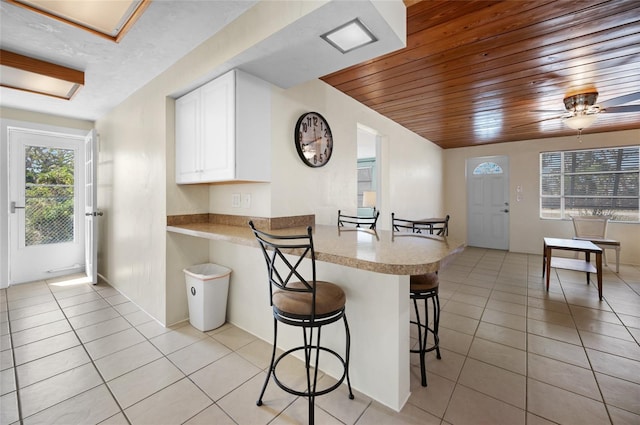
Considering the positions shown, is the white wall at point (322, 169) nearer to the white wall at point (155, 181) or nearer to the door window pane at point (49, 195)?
the white wall at point (155, 181)

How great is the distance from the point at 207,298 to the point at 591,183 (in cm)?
691

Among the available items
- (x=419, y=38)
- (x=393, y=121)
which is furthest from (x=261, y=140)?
(x=393, y=121)

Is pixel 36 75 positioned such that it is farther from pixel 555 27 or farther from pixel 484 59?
pixel 555 27

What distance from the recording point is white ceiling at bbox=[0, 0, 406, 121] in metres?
1.47

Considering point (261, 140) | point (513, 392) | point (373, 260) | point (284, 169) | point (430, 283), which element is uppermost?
point (261, 140)

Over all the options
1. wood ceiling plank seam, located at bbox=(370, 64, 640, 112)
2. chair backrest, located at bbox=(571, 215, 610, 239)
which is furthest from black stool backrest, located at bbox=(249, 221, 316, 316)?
chair backrest, located at bbox=(571, 215, 610, 239)

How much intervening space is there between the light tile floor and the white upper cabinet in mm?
1382

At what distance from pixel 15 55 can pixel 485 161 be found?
7471mm

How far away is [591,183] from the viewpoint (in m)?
5.21

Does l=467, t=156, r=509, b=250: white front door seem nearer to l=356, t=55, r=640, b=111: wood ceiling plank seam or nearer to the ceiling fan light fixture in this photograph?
the ceiling fan light fixture

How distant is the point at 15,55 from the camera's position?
2.18m

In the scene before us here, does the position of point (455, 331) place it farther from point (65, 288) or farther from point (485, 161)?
point (485, 161)

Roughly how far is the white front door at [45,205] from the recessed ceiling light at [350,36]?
4.28m

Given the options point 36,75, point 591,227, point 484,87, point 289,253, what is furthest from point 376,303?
point 591,227
